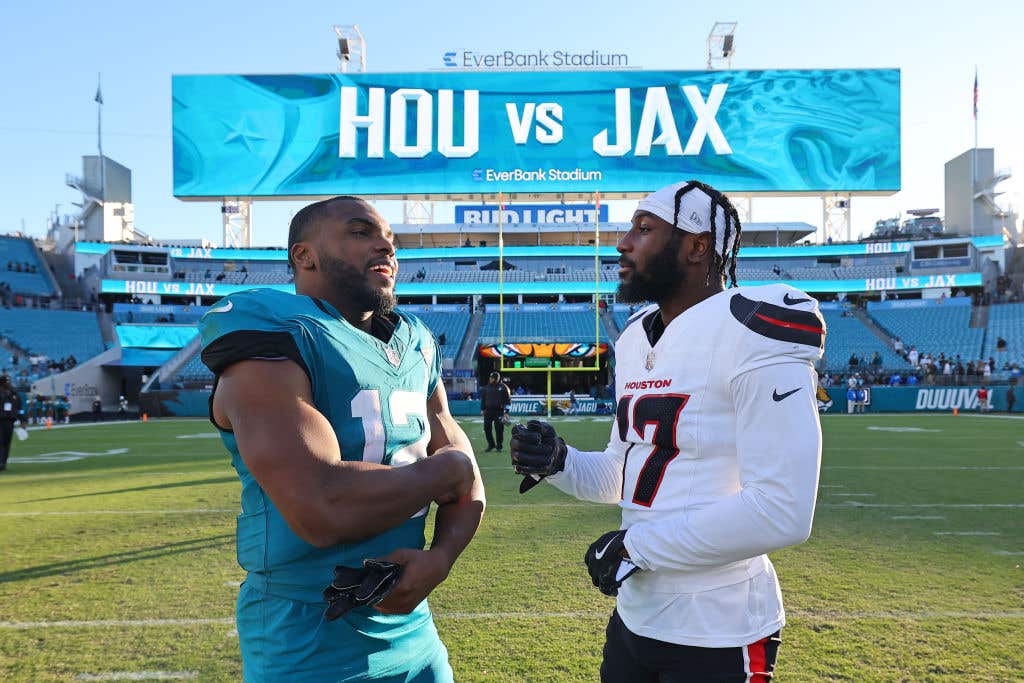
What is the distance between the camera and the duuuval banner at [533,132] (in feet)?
110

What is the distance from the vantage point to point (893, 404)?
24.2 m

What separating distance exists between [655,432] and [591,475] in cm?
40

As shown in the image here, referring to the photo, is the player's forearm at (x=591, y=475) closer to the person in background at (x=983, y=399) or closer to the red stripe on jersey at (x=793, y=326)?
the red stripe on jersey at (x=793, y=326)

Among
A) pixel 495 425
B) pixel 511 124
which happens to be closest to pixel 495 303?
pixel 511 124

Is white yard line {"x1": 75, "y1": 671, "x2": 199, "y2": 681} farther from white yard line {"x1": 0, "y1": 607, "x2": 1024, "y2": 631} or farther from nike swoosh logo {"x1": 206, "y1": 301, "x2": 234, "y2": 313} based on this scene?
nike swoosh logo {"x1": 206, "y1": 301, "x2": 234, "y2": 313}

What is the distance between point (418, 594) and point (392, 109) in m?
34.9

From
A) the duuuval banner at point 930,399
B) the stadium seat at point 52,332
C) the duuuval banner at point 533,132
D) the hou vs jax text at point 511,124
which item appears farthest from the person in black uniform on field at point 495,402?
the stadium seat at point 52,332

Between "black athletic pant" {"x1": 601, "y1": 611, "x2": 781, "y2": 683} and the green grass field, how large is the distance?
55.3 inches

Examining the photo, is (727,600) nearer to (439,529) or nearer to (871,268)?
(439,529)

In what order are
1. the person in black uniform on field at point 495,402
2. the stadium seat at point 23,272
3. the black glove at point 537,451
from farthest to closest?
the stadium seat at point 23,272 < the person in black uniform on field at point 495,402 < the black glove at point 537,451

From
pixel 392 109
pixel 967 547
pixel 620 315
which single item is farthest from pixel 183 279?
pixel 967 547

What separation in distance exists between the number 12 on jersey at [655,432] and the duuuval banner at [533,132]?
1275 inches

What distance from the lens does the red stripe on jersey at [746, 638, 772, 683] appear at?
1714 millimetres

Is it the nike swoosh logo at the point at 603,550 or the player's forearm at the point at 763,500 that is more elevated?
the player's forearm at the point at 763,500
